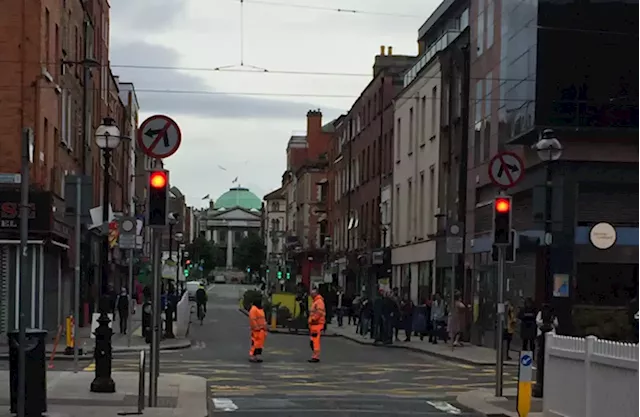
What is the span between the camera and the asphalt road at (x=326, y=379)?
56.3 ft

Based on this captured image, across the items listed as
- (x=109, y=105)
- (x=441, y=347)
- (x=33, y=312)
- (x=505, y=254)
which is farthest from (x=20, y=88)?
(x=109, y=105)

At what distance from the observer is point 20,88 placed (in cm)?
3084

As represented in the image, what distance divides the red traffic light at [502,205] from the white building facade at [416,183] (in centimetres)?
2504

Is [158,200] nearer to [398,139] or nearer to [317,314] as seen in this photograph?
[317,314]

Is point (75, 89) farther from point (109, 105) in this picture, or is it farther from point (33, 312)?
point (109, 105)

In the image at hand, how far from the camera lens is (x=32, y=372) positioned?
13.9 meters

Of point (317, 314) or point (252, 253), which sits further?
point (252, 253)

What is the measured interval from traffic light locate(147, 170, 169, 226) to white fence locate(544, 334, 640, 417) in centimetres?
559

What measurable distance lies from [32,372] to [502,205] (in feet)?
26.2

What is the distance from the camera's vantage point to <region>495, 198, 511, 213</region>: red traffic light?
18047 millimetres

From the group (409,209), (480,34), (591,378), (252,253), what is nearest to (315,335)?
(591,378)

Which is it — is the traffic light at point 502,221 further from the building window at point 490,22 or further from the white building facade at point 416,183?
the white building facade at point 416,183

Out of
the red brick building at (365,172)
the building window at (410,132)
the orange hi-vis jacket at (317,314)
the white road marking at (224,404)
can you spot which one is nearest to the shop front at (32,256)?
the orange hi-vis jacket at (317,314)

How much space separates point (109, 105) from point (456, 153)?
22.1 meters
